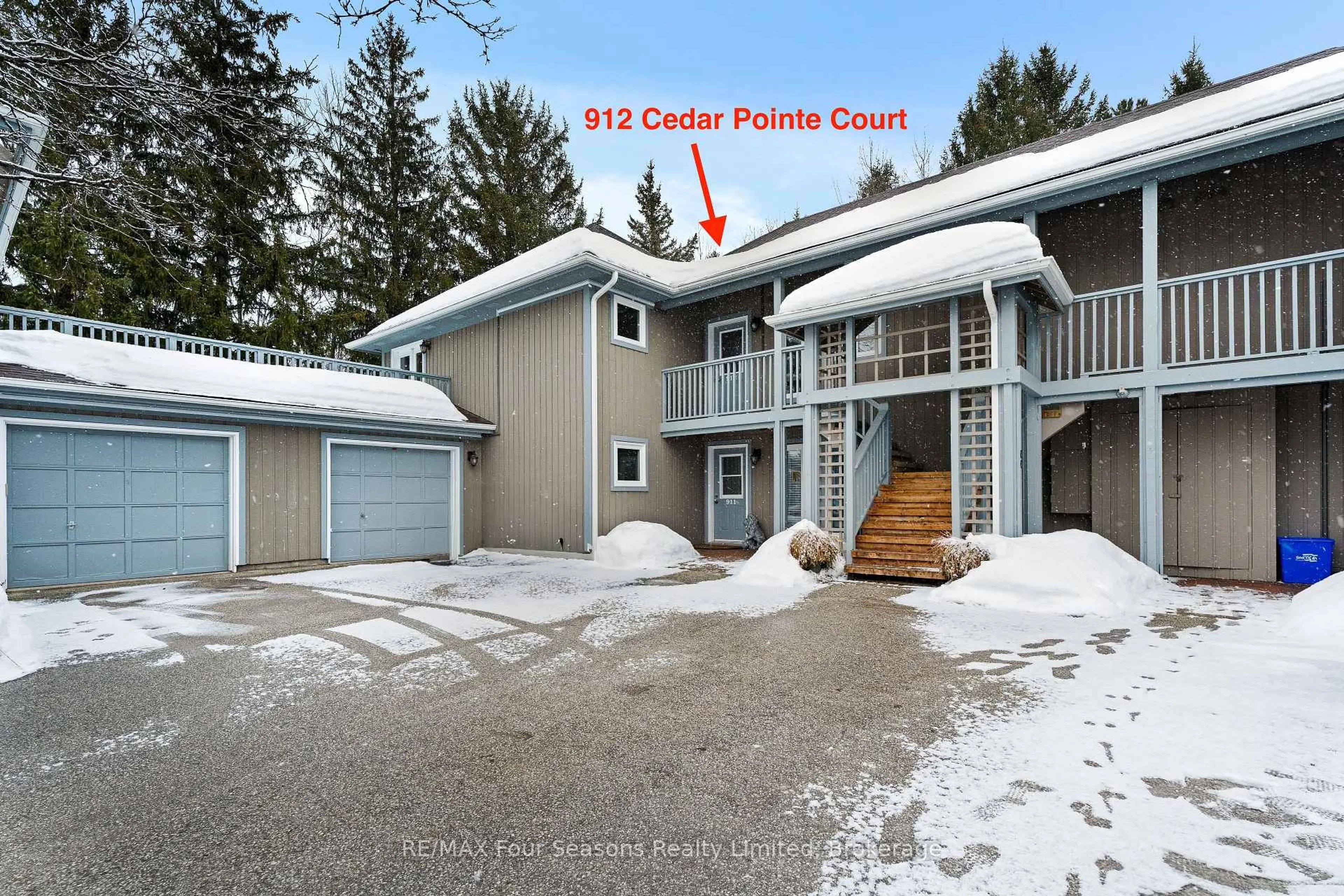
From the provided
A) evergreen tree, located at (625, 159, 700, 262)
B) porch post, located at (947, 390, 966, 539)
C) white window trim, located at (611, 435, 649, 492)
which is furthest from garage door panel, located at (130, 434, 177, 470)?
evergreen tree, located at (625, 159, 700, 262)

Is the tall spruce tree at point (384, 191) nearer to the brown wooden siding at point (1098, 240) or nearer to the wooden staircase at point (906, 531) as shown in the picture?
the wooden staircase at point (906, 531)

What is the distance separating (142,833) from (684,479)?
9.37m

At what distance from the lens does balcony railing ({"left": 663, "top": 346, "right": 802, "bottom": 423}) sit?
9.40m

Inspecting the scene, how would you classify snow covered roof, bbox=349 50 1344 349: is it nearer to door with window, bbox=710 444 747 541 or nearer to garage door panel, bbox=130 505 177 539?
door with window, bbox=710 444 747 541

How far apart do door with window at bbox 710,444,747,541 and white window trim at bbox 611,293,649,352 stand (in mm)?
2376

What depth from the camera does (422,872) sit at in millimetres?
1790

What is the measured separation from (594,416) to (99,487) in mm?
6048

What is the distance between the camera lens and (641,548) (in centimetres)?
876

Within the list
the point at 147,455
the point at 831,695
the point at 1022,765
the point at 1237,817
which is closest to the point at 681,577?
the point at 831,695

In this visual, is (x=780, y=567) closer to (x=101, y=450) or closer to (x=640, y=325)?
(x=640, y=325)

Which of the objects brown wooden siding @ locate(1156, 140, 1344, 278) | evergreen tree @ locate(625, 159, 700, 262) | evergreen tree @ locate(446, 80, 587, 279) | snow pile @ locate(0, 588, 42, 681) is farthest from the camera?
evergreen tree @ locate(625, 159, 700, 262)

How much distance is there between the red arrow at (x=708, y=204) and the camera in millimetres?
9094

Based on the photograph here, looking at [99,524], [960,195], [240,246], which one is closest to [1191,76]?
[960,195]

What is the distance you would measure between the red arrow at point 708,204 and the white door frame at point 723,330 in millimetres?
1360
